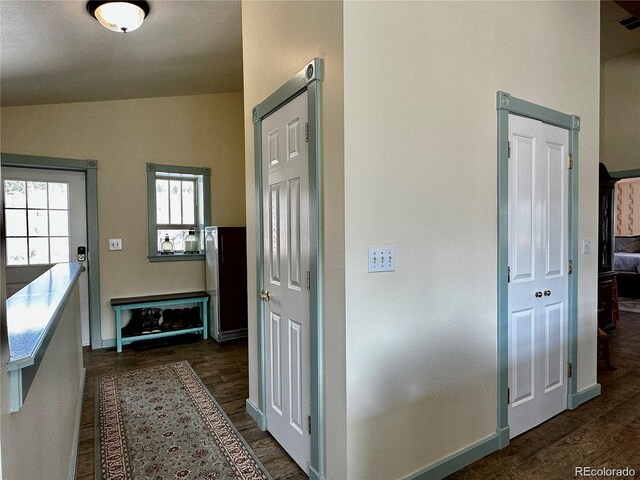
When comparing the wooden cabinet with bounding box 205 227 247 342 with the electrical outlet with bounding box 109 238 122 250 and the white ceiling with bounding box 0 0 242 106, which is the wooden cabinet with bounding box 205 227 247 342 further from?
the white ceiling with bounding box 0 0 242 106

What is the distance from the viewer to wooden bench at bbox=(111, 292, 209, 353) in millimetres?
4062

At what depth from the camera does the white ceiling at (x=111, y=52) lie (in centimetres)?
241

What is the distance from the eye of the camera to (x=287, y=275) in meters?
2.15

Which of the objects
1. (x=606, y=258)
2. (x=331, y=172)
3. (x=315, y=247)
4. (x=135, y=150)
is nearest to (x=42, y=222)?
(x=135, y=150)

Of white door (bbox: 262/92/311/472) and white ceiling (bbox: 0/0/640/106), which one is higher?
white ceiling (bbox: 0/0/640/106)

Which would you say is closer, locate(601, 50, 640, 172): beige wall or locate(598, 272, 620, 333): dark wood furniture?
locate(598, 272, 620, 333): dark wood furniture

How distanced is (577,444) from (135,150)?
481 centimetres

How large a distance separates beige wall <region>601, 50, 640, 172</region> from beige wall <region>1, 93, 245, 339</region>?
5.59 meters

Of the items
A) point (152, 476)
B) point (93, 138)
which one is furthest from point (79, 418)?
point (93, 138)

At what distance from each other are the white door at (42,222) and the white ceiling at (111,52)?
774 mm

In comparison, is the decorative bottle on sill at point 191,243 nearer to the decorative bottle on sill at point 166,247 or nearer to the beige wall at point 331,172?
the decorative bottle on sill at point 166,247

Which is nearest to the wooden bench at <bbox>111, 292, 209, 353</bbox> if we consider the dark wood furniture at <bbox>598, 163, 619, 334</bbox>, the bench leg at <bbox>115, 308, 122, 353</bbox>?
the bench leg at <bbox>115, 308, 122, 353</bbox>

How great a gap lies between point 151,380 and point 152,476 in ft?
4.54

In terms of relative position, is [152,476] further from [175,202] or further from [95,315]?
[175,202]
